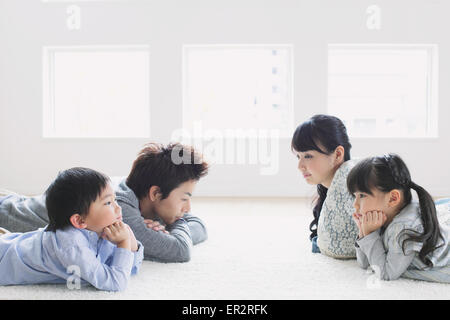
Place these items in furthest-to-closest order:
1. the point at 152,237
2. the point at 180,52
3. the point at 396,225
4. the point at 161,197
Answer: the point at 180,52 → the point at 161,197 → the point at 152,237 → the point at 396,225

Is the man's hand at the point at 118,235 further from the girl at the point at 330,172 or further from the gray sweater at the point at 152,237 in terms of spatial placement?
the girl at the point at 330,172

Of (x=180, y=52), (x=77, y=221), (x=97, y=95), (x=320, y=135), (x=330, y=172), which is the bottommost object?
(x=77, y=221)

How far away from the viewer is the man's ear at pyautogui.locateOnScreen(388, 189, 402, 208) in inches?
58.3

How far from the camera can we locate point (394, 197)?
1.49m

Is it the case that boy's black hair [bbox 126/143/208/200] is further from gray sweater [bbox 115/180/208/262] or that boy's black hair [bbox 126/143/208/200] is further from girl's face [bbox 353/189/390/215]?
girl's face [bbox 353/189/390/215]

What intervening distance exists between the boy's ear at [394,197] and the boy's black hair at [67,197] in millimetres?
947

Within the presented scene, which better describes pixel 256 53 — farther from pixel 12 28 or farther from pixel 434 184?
pixel 12 28

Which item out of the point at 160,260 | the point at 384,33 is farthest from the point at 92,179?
the point at 384,33

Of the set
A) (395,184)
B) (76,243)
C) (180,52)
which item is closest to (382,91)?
(180,52)

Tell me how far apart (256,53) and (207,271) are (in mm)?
3564

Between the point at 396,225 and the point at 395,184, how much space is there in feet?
0.45

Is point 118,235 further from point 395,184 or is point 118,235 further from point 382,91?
point 382,91

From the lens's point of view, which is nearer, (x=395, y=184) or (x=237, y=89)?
(x=395, y=184)

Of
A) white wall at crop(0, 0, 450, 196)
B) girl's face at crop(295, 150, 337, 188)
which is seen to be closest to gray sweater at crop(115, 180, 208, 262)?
girl's face at crop(295, 150, 337, 188)
